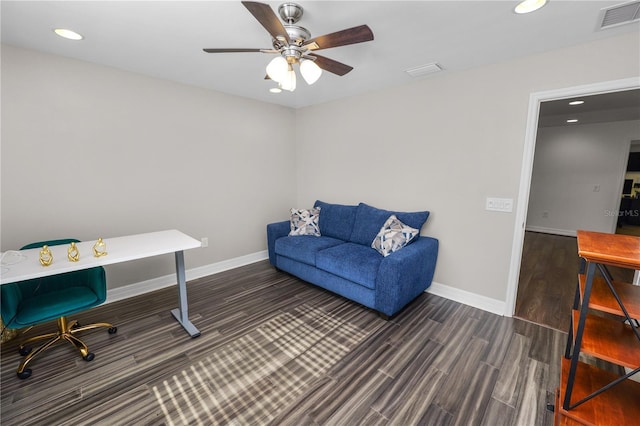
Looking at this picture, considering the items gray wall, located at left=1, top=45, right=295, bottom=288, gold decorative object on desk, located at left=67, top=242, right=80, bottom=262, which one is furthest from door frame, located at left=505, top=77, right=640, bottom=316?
gold decorative object on desk, located at left=67, top=242, right=80, bottom=262

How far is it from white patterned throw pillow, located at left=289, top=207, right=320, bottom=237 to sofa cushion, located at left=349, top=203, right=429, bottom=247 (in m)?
0.57

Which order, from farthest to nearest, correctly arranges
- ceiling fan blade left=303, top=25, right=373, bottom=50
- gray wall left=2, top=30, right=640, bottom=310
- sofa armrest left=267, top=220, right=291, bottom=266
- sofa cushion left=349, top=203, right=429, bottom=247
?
sofa armrest left=267, top=220, right=291, bottom=266 → sofa cushion left=349, top=203, right=429, bottom=247 → gray wall left=2, top=30, right=640, bottom=310 → ceiling fan blade left=303, top=25, right=373, bottom=50

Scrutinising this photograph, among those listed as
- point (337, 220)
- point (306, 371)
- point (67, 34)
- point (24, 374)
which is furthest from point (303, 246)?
point (67, 34)

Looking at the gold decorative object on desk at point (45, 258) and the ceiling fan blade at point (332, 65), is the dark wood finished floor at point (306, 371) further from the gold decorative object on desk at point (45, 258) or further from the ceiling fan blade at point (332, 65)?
the ceiling fan blade at point (332, 65)

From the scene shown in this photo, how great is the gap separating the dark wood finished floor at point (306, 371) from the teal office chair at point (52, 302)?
0.11 m

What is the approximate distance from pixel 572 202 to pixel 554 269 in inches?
121

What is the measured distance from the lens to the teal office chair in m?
1.81

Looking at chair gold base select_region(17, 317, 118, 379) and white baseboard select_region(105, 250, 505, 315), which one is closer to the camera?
chair gold base select_region(17, 317, 118, 379)

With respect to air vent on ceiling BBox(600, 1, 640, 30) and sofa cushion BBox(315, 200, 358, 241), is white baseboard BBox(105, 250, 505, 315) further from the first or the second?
air vent on ceiling BBox(600, 1, 640, 30)

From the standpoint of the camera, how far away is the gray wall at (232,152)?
2381 mm

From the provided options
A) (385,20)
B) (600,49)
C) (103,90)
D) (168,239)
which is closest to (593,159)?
(600,49)

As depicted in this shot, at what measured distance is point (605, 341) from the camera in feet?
4.37

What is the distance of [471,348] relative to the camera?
2219 millimetres

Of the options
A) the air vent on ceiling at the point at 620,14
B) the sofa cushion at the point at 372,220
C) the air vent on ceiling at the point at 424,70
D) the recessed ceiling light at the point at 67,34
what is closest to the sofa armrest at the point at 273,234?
the sofa cushion at the point at 372,220
